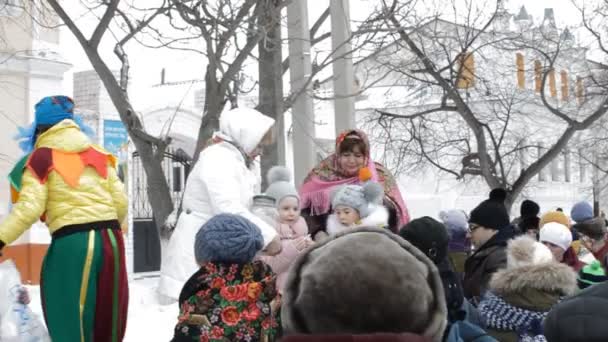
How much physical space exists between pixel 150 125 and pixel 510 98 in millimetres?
8034

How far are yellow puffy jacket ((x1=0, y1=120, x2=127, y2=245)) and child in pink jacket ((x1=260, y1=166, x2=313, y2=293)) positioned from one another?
1.03 metres

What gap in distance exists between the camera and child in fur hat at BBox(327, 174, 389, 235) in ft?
18.2

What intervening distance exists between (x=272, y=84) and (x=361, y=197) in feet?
12.3

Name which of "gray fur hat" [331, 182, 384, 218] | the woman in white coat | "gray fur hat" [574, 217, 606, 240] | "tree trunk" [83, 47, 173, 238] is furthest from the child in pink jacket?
"gray fur hat" [574, 217, 606, 240]

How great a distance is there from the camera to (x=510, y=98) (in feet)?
65.9

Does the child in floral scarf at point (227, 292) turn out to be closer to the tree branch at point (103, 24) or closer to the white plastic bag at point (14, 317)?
the white plastic bag at point (14, 317)

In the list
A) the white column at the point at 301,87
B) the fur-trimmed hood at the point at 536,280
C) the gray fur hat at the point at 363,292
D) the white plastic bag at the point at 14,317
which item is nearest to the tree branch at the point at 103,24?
the white column at the point at 301,87

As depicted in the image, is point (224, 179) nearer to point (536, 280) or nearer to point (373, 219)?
point (373, 219)

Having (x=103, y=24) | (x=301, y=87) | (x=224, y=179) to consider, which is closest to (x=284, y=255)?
(x=224, y=179)

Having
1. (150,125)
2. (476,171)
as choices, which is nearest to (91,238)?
(476,171)

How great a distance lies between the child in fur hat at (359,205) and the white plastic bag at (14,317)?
6.21 feet

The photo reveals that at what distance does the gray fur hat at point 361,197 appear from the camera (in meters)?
5.55

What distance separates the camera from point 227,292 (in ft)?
12.9

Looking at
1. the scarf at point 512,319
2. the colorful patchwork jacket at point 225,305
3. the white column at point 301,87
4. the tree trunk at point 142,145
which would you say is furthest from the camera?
the tree trunk at point 142,145
